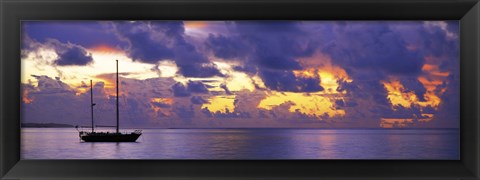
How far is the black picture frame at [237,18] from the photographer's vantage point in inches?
92.3

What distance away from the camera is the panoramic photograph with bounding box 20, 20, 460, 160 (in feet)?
11.6

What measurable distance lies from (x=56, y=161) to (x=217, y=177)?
611 mm

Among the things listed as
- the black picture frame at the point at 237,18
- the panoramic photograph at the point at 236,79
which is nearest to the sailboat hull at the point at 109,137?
the panoramic photograph at the point at 236,79

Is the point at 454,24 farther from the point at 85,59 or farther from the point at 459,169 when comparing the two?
the point at 85,59

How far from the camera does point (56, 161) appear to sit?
2396 millimetres

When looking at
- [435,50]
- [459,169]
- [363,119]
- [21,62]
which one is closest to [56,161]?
[21,62]

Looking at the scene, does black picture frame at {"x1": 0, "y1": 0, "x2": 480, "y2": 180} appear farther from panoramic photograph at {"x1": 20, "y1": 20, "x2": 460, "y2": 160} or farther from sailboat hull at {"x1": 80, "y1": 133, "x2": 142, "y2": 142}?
sailboat hull at {"x1": 80, "y1": 133, "x2": 142, "y2": 142}

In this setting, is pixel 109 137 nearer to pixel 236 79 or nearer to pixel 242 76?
pixel 242 76

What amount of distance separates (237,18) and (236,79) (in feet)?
15.4

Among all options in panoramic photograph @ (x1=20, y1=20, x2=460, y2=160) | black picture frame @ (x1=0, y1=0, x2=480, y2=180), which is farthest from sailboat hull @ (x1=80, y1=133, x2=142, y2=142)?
black picture frame @ (x1=0, y1=0, x2=480, y2=180)

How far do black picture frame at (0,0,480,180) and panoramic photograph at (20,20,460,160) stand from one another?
0.06 metres

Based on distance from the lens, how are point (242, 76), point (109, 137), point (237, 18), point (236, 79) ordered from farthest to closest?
point (109, 137), point (242, 76), point (236, 79), point (237, 18)

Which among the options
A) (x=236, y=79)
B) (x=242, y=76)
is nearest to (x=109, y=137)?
(x=242, y=76)

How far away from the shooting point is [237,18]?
2.38m
